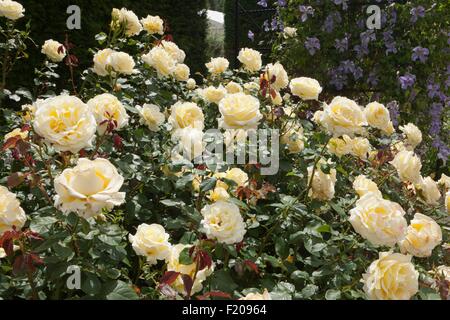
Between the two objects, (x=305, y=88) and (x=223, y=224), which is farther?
(x=305, y=88)

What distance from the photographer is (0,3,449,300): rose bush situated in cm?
106

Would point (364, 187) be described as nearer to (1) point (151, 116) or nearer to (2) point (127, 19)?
(1) point (151, 116)

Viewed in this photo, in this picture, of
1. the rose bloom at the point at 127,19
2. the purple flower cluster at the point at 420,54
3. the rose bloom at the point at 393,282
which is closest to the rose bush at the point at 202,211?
the rose bloom at the point at 393,282

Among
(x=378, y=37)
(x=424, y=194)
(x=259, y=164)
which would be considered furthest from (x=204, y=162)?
(x=378, y=37)

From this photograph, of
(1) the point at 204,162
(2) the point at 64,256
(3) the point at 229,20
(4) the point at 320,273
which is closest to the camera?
(2) the point at 64,256

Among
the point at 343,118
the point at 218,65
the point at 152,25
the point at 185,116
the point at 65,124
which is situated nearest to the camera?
the point at 65,124

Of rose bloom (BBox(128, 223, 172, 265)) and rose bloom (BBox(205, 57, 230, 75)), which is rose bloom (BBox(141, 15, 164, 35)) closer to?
rose bloom (BBox(205, 57, 230, 75))

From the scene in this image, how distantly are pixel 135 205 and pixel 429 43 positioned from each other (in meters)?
3.11

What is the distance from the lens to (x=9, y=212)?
3.55 ft

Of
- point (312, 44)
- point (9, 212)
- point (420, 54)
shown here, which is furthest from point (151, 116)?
point (420, 54)

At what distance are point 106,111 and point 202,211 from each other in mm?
410

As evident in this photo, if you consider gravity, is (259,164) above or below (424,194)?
above
